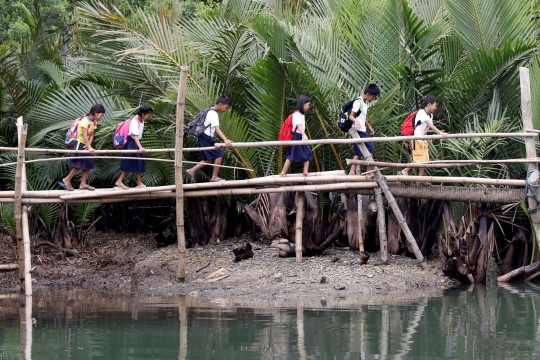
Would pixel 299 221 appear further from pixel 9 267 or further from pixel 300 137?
pixel 9 267

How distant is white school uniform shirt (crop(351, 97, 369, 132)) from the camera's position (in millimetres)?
10633

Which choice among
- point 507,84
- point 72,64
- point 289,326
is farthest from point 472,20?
point 72,64

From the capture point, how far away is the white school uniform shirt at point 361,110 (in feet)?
34.9

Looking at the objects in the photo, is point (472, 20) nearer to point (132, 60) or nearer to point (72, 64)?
point (132, 60)

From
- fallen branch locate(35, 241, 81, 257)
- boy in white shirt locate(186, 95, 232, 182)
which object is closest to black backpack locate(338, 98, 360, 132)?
boy in white shirt locate(186, 95, 232, 182)

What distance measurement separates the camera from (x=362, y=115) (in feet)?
35.2

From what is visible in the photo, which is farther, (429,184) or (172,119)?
(172,119)

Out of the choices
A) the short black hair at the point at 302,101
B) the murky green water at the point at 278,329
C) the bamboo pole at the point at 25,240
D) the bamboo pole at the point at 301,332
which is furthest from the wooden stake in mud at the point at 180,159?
the bamboo pole at the point at 301,332

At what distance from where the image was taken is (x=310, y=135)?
11.8 metres

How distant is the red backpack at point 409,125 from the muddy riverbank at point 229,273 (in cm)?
164

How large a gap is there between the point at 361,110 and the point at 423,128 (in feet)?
2.50

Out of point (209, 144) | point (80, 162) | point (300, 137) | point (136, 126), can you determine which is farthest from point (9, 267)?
point (300, 137)

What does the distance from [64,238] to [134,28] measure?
3.25 meters

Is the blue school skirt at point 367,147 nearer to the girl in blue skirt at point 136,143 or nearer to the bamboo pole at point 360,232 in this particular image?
the bamboo pole at point 360,232
